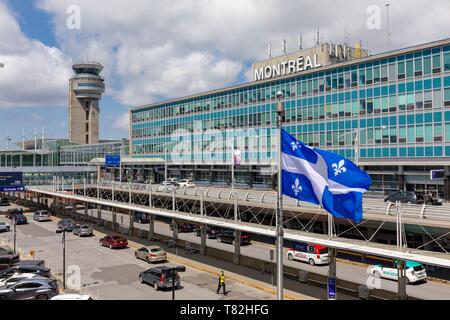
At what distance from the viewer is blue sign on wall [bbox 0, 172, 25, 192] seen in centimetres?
7388

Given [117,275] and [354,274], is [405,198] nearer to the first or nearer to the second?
[354,274]

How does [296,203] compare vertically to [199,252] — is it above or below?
above

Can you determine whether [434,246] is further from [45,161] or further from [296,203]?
[45,161]

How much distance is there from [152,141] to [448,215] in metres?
87.3

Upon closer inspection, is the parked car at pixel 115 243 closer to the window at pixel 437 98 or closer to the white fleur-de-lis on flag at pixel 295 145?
the white fleur-de-lis on flag at pixel 295 145

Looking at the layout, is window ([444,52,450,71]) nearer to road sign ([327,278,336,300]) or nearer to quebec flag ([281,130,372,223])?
road sign ([327,278,336,300])

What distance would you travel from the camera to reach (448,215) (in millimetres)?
21688

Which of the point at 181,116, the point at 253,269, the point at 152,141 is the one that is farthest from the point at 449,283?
the point at 152,141

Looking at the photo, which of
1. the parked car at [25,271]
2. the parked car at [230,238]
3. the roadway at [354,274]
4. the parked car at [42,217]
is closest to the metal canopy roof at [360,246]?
the roadway at [354,274]

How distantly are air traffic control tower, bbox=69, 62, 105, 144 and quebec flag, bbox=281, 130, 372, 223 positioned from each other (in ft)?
582

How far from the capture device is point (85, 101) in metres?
188

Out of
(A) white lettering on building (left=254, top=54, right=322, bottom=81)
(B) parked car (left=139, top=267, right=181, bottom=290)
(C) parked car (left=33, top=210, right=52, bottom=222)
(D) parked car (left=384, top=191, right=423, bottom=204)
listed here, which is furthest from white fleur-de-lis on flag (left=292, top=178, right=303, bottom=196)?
(A) white lettering on building (left=254, top=54, right=322, bottom=81)

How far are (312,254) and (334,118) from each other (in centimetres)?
3221

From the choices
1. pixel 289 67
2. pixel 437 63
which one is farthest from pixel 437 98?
pixel 289 67
